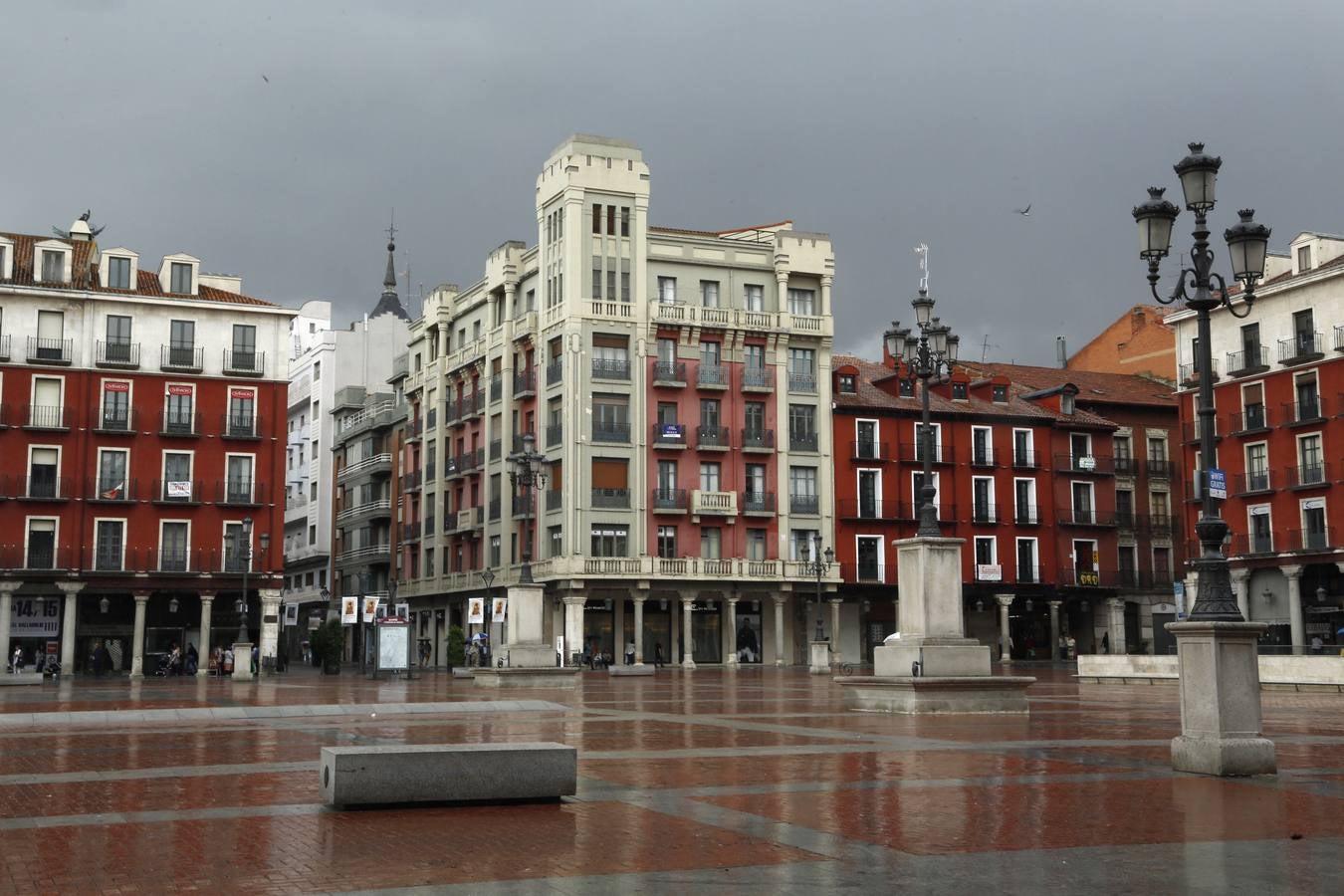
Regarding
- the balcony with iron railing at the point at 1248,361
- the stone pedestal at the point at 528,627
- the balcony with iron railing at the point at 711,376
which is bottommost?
the stone pedestal at the point at 528,627

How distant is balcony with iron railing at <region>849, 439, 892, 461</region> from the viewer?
71125 mm

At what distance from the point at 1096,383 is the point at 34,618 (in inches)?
2173

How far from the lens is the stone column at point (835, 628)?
67.9 m

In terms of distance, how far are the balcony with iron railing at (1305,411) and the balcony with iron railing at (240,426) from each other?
43428mm

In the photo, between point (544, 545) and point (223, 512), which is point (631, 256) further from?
point (223, 512)

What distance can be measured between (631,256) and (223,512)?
21.5m

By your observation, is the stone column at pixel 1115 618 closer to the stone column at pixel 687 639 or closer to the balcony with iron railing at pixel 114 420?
the stone column at pixel 687 639

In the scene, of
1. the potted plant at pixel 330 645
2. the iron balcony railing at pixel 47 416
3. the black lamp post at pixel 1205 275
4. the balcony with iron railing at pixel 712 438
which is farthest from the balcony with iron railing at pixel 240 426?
the black lamp post at pixel 1205 275

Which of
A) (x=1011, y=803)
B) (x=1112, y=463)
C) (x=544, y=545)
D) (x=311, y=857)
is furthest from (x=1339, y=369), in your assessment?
(x=311, y=857)

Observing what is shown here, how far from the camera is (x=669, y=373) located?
67625 mm

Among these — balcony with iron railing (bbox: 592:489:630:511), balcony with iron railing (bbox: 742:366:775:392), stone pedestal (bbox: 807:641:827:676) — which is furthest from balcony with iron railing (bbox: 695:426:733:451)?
stone pedestal (bbox: 807:641:827:676)

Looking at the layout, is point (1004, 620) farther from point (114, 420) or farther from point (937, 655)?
point (937, 655)

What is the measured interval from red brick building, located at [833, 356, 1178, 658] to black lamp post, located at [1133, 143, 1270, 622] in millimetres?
55080

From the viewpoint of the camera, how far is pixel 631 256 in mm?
67312
